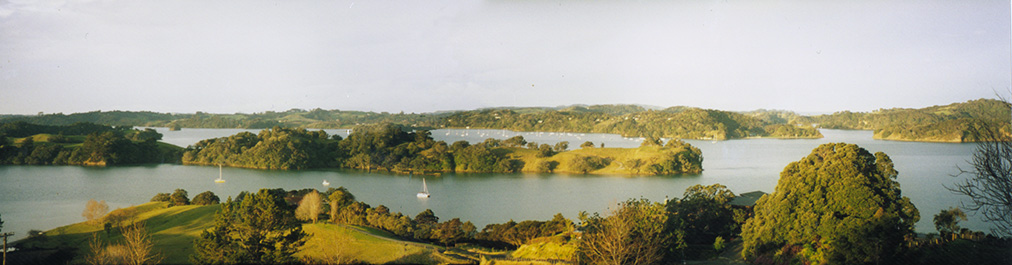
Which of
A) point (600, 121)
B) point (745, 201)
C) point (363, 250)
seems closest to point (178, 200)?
point (363, 250)

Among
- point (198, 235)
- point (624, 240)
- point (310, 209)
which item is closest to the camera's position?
point (624, 240)

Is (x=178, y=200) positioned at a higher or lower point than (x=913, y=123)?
lower

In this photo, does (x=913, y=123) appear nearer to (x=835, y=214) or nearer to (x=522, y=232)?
(x=835, y=214)

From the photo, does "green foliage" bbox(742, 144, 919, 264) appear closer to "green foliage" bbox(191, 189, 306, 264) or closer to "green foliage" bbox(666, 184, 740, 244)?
"green foliage" bbox(666, 184, 740, 244)

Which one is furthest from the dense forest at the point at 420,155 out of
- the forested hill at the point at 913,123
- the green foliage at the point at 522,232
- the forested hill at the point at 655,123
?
the green foliage at the point at 522,232

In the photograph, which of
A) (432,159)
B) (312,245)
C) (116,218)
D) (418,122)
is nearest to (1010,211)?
(312,245)

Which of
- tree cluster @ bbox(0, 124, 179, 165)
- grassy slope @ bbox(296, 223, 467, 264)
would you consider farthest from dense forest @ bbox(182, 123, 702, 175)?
grassy slope @ bbox(296, 223, 467, 264)

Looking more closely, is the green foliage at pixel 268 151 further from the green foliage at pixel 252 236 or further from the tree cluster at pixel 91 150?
the green foliage at pixel 252 236
